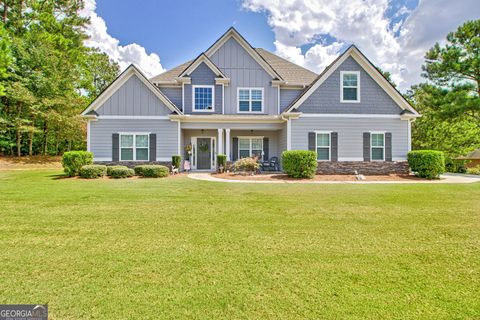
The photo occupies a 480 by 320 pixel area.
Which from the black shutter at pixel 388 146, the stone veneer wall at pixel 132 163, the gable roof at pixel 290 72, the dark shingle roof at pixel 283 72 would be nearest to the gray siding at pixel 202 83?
the dark shingle roof at pixel 283 72

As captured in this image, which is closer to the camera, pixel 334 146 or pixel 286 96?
pixel 334 146

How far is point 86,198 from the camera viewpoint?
7422mm

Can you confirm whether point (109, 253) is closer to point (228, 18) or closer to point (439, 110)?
point (228, 18)

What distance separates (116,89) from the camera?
48.7ft

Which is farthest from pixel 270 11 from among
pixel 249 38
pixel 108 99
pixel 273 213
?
pixel 273 213

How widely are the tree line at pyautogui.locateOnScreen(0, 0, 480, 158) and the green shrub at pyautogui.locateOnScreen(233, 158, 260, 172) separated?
11998 mm

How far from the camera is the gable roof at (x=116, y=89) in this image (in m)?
14.6

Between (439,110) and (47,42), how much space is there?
34261 mm

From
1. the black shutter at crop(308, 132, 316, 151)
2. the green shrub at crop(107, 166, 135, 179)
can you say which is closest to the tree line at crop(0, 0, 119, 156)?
the green shrub at crop(107, 166, 135, 179)

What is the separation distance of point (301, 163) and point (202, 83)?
28.0ft

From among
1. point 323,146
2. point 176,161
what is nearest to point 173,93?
point 176,161

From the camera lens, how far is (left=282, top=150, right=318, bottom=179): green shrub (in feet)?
41.4

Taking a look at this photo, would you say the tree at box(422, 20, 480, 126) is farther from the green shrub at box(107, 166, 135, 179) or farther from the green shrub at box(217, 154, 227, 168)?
the green shrub at box(107, 166, 135, 179)

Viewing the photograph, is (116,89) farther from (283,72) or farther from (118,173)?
(283,72)
